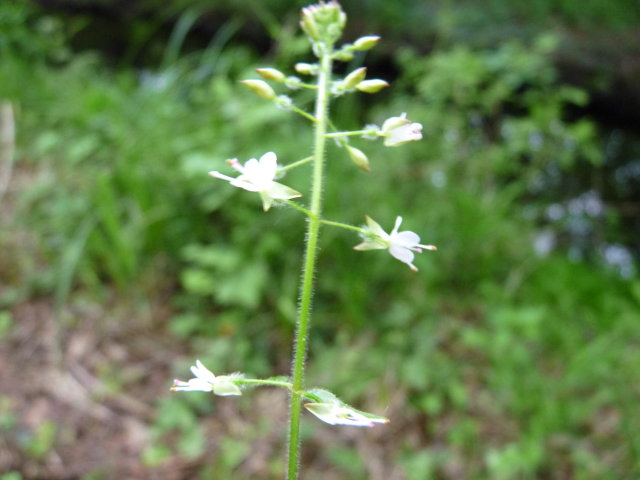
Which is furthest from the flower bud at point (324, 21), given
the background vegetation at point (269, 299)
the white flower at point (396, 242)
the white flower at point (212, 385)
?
the background vegetation at point (269, 299)

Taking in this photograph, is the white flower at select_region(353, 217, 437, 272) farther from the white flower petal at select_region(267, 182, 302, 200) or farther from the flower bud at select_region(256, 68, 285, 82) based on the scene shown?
the flower bud at select_region(256, 68, 285, 82)

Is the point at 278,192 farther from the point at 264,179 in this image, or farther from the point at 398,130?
the point at 398,130

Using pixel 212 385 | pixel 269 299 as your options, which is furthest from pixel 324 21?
pixel 269 299

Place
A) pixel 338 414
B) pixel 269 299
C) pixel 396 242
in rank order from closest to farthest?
1. pixel 338 414
2. pixel 396 242
3. pixel 269 299

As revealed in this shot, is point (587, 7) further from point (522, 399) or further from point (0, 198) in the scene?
point (0, 198)

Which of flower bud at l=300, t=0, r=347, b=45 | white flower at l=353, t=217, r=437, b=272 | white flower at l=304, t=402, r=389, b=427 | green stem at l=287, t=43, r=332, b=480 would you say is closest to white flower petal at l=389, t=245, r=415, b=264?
white flower at l=353, t=217, r=437, b=272

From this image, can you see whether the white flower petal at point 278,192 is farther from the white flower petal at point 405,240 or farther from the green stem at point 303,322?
the white flower petal at point 405,240

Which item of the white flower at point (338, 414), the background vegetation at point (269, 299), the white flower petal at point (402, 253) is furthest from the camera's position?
the background vegetation at point (269, 299)
